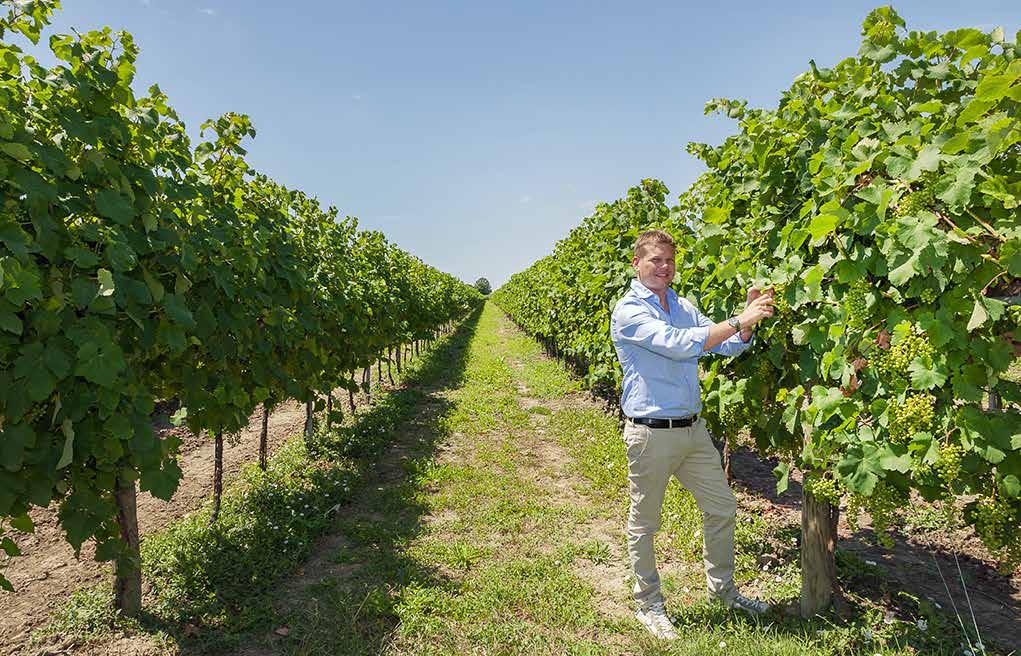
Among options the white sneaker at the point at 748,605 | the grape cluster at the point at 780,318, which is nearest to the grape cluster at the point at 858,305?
the grape cluster at the point at 780,318

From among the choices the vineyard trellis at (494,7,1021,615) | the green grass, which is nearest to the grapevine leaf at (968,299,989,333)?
the vineyard trellis at (494,7,1021,615)

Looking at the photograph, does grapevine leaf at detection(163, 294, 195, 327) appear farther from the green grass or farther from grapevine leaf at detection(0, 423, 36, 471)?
the green grass

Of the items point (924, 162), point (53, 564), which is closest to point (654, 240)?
point (924, 162)

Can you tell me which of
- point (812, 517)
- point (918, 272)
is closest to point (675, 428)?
point (812, 517)

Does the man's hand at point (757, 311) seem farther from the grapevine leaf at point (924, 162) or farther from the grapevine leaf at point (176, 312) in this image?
the grapevine leaf at point (176, 312)

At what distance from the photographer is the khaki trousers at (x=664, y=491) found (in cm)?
337

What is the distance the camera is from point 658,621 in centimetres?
354

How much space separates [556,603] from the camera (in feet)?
13.1

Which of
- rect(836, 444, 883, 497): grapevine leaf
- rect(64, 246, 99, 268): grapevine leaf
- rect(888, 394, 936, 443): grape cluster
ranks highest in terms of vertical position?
rect(64, 246, 99, 268): grapevine leaf

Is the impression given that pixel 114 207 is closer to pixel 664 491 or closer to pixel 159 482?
pixel 159 482

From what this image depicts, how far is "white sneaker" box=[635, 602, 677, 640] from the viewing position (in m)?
3.48

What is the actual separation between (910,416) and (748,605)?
6.83 feet

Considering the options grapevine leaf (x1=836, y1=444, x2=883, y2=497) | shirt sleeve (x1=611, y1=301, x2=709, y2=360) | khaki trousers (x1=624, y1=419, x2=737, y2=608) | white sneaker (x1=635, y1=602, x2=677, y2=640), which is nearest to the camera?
grapevine leaf (x1=836, y1=444, x2=883, y2=497)

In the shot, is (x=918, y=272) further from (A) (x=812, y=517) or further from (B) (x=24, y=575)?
(B) (x=24, y=575)
